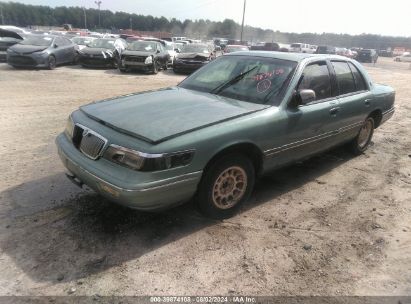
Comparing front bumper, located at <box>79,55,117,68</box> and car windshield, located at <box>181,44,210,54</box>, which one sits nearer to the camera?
front bumper, located at <box>79,55,117,68</box>

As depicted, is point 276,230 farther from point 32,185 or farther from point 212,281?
point 32,185

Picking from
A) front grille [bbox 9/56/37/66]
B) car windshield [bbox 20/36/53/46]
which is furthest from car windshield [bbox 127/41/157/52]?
front grille [bbox 9/56/37/66]

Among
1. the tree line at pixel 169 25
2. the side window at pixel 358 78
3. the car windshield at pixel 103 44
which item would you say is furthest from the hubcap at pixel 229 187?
the tree line at pixel 169 25

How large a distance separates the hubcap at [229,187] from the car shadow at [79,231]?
0.78ft

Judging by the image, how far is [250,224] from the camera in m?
3.94

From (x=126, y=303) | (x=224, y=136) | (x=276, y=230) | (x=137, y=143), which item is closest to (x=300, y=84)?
(x=224, y=136)

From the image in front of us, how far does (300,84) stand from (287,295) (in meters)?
2.44

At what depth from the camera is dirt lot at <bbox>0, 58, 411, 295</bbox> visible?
3.01 metres

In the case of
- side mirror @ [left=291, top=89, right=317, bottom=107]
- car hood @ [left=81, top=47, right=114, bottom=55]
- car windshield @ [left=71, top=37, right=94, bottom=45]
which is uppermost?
side mirror @ [left=291, top=89, right=317, bottom=107]

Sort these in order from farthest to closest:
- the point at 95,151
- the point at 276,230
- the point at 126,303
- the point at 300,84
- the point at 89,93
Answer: the point at 89,93 < the point at 300,84 < the point at 276,230 < the point at 95,151 < the point at 126,303

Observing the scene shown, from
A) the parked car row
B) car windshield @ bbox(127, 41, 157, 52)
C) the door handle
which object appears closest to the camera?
the door handle

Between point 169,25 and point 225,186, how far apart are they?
11116 cm

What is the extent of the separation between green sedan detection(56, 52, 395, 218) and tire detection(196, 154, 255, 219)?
11mm

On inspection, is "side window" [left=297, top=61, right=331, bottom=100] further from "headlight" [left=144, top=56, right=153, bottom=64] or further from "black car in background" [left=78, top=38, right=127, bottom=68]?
"black car in background" [left=78, top=38, right=127, bottom=68]
